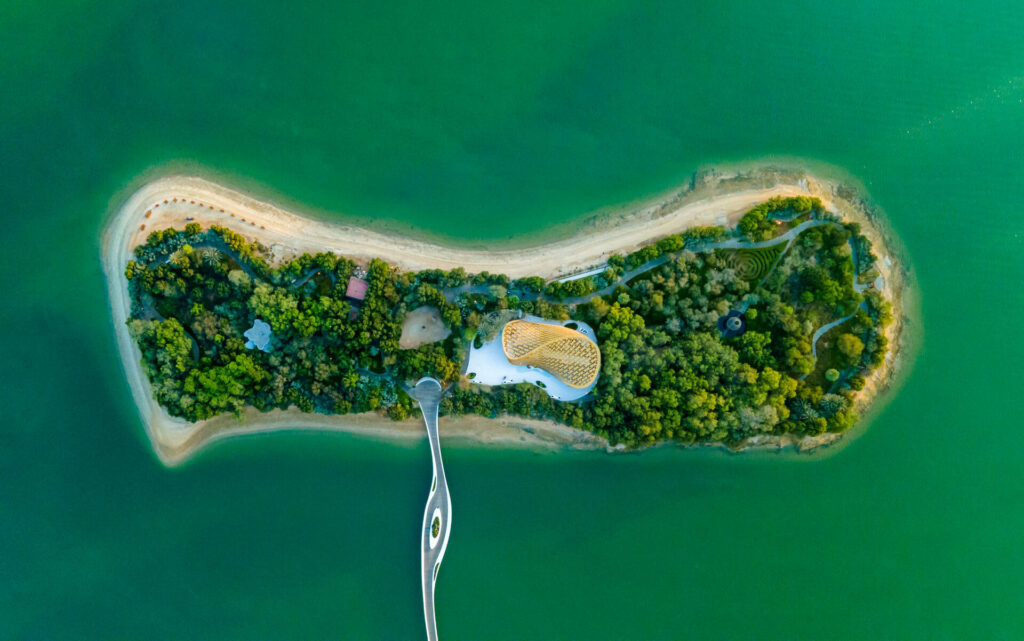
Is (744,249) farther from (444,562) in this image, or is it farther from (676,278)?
(444,562)

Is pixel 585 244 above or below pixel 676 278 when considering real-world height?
above

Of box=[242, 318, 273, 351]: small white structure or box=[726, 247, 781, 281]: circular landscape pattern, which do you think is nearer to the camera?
box=[726, 247, 781, 281]: circular landscape pattern

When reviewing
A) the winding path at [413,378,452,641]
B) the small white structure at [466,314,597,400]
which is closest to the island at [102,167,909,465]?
the small white structure at [466,314,597,400]

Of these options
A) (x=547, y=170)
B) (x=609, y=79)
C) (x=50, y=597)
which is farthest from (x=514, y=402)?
(x=50, y=597)

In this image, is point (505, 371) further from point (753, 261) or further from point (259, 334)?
point (753, 261)

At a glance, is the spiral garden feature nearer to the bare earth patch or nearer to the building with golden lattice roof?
the building with golden lattice roof
